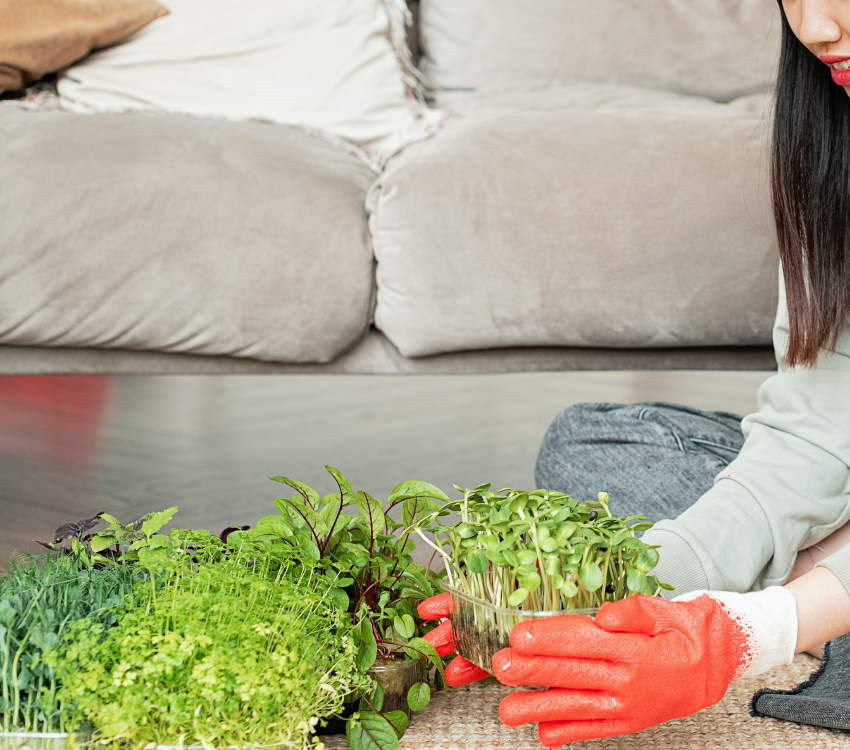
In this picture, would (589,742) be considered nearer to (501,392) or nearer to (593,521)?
(593,521)

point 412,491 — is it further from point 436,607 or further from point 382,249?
point 382,249

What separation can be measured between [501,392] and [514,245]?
1.38 meters

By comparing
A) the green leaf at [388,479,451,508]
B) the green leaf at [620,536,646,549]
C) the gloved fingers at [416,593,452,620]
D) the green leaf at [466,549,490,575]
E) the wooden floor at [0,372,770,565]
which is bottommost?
the wooden floor at [0,372,770,565]

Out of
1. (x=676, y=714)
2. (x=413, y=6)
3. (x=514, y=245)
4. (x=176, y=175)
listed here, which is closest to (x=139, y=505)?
(x=176, y=175)

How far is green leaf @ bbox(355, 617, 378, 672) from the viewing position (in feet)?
1.80

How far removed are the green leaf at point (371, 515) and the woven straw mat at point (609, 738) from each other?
0.14 m

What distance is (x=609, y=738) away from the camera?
0.58m

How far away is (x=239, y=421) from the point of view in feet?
6.30

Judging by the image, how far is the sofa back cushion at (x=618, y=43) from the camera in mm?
1847

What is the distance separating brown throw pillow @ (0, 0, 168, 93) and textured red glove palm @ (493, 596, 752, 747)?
1.48m

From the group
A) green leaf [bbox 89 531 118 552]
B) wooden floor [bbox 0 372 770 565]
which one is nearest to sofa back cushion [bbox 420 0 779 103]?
wooden floor [bbox 0 372 770 565]

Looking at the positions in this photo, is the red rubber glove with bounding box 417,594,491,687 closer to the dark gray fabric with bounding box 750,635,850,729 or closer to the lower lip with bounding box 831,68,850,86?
the dark gray fabric with bounding box 750,635,850,729

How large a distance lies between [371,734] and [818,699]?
0.35 metres

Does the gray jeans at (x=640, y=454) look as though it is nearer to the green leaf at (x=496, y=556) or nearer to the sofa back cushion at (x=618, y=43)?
the green leaf at (x=496, y=556)
